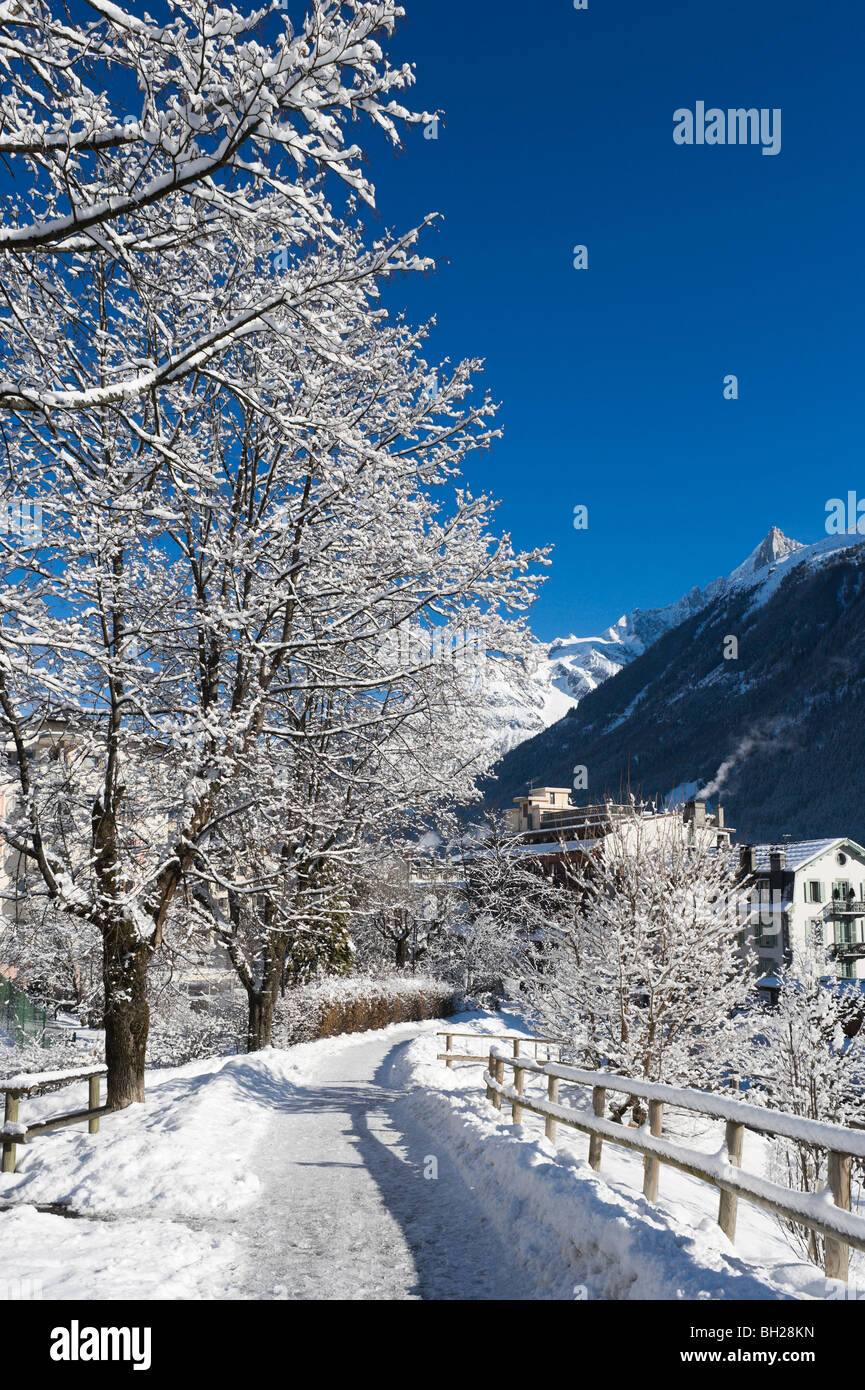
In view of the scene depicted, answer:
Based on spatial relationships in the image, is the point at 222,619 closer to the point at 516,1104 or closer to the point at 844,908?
the point at 516,1104

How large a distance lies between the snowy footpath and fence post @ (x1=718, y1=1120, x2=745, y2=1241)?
0.10m

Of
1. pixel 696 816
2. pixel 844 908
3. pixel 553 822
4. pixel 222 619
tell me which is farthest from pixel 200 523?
pixel 553 822

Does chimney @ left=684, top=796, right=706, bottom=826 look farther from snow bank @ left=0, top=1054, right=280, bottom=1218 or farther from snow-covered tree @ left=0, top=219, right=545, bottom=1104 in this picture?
snow bank @ left=0, top=1054, right=280, bottom=1218

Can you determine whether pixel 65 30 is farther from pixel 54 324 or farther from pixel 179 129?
pixel 54 324

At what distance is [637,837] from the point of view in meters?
20.4

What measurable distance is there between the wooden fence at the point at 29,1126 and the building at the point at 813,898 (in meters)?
55.8

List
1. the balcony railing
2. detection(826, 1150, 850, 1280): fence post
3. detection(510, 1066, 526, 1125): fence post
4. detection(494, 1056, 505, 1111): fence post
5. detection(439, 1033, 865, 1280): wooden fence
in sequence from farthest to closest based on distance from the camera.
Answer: the balcony railing, detection(494, 1056, 505, 1111): fence post, detection(510, 1066, 526, 1125): fence post, detection(826, 1150, 850, 1280): fence post, detection(439, 1033, 865, 1280): wooden fence

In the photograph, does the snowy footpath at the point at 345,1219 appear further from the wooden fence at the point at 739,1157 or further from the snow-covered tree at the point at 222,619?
the snow-covered tree at the point at 222,619

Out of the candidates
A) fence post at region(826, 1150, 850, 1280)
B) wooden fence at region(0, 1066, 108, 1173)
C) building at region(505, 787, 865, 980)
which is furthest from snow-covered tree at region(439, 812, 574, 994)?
fence post at region(826, 1150, 850, 1280)

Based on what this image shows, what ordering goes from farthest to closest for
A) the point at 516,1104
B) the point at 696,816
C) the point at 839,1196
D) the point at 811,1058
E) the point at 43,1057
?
the point at 696,816
the point at 43,1057
the point at 811,1058
the point at 516,1104
the point at 839,1196

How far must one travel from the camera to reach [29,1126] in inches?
390

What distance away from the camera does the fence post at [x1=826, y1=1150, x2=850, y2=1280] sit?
15.7 feet

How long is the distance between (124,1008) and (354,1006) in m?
22.9
